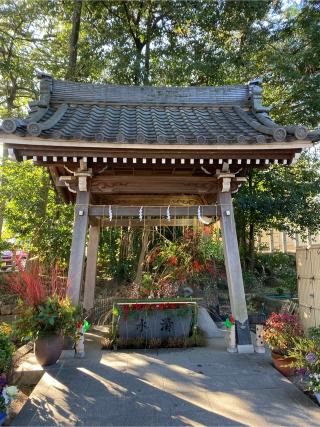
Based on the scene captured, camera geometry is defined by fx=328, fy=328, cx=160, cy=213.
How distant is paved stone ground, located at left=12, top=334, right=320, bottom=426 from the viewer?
2980 millimetres

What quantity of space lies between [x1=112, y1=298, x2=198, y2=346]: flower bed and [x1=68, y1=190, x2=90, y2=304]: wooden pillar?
0.79 m

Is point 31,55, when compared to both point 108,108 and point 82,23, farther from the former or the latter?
point 108,108

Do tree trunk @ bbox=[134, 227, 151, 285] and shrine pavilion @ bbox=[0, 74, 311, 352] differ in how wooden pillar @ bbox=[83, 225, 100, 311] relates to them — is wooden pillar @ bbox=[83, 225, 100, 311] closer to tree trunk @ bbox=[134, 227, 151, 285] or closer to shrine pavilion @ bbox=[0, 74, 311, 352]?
shrine pavilion @ bbox=[0, 74, 311, 352]

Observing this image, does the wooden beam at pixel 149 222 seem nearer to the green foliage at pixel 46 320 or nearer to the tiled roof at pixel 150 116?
the tiled roof at pixel 150 116

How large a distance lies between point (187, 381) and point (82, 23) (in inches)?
500

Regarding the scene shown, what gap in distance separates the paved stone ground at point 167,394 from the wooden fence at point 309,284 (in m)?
0.90

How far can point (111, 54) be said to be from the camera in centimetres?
1118

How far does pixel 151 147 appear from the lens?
4.47 m

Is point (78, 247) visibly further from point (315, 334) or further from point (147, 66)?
point (147, 66)

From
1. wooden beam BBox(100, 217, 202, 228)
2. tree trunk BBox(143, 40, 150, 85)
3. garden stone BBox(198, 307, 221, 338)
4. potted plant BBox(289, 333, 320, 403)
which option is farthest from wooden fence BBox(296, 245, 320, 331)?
tree trunk BBox(143, 40, 150, 85)

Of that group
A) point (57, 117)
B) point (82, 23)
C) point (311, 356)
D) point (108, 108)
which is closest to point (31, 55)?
point (82, 23)

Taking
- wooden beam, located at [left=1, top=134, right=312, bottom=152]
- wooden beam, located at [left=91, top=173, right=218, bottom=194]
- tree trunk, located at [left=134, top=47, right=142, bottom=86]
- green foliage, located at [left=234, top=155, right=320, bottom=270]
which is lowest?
wooden beam, located at [left=91, top=173, right=218, bottom=194]

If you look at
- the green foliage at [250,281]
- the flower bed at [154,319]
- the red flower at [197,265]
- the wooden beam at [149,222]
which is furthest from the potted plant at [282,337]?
the green foliage at [250,281]

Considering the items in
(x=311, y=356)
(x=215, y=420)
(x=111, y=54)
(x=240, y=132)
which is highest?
(x=111, y=54)
